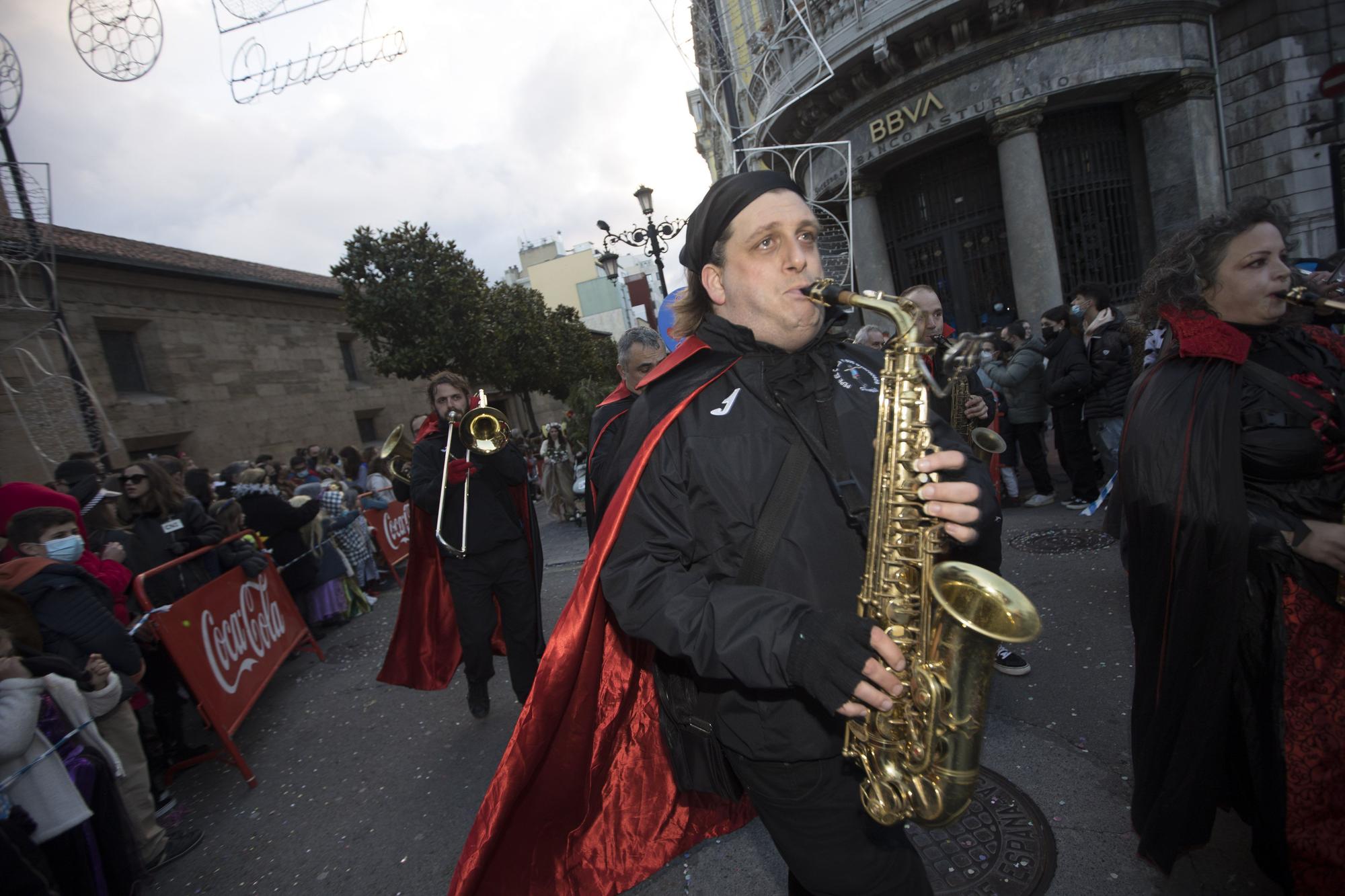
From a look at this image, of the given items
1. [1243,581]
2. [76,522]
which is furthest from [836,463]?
[76,522]

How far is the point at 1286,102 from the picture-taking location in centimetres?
868

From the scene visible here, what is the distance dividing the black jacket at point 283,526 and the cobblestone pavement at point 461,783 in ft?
4.01

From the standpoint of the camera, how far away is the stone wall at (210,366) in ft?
47.6

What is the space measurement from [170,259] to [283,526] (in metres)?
16.3

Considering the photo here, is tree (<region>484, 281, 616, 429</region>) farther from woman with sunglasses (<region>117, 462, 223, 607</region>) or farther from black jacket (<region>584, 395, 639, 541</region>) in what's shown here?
black jacket (<region>584, 395, 639, 541</region>)

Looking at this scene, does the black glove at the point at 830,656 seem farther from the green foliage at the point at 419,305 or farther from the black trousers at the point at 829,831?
the green foliage at the point at 419,305

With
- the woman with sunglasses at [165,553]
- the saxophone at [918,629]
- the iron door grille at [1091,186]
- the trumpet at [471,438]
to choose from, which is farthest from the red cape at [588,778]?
the iron door grille at [1091,186]

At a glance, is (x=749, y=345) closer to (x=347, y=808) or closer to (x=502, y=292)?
(x=347, y=808)

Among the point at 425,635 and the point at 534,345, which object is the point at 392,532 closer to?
the point at 425,635

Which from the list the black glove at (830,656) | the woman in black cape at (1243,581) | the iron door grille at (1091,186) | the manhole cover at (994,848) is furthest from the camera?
the iron door grille at (1091,186)

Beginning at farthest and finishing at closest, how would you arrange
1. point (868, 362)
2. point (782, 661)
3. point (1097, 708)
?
point (1097, 708), point (868, 362), point (782, 661)

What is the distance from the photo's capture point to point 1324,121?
845 cm

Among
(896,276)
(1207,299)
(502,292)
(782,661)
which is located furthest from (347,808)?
(502,292)

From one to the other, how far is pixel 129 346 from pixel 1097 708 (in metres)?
20.6
